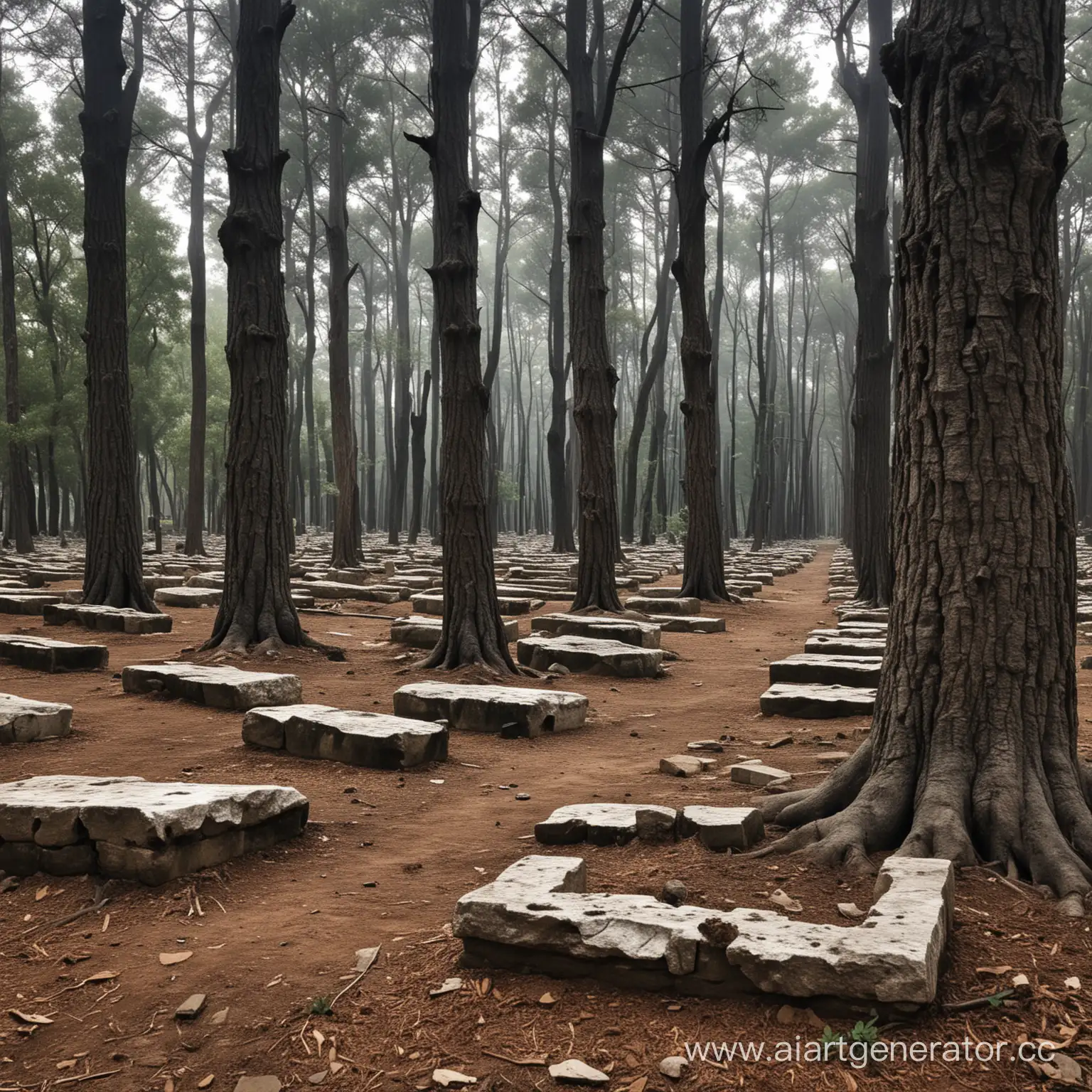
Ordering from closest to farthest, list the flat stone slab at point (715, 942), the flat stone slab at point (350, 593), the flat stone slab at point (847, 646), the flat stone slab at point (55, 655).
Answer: the flat stone slab at point (715, 942) < the flat stone slab at point (55, 655) < the flat stone slab at point (847, 646) < the flat stone slab at point (350, 593)

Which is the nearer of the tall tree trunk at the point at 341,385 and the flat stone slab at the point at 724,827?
the flat stone slab at the point at 724,827

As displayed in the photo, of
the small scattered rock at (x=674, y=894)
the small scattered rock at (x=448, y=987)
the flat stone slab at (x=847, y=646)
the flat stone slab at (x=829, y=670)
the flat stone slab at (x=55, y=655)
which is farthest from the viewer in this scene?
the flat stone slab at (x=847, y=646)

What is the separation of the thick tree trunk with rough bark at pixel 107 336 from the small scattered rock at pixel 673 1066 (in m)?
9.96

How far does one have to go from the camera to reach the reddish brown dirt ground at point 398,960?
2326mm

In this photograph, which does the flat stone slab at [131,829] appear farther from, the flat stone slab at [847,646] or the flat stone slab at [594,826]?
the flat stone slab at [847,646]

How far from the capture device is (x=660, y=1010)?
2.50 metres

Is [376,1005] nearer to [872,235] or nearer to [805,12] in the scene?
[872,235]

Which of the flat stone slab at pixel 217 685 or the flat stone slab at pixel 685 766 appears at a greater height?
the flat stone slab at pixel 217 685

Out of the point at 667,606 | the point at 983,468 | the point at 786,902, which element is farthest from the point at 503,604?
the point at 786,902

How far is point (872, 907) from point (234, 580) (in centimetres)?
694

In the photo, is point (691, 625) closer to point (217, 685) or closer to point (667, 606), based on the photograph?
point (667, 606)

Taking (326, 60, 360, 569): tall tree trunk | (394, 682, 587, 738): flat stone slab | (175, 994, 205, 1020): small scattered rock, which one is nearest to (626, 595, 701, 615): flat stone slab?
(394, 682, 587, 738): flat stone slab

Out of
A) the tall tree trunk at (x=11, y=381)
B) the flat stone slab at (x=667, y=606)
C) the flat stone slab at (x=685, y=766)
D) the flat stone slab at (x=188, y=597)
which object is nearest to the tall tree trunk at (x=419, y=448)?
the tall tree trunk at (x=11, y=381)

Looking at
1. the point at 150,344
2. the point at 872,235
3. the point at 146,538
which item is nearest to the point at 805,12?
the point at 872,235
